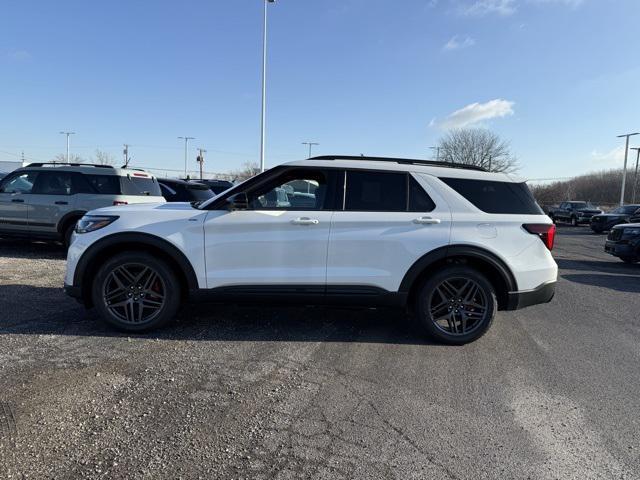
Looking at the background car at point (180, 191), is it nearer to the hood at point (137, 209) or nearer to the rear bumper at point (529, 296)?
the hood at point (137, 209)

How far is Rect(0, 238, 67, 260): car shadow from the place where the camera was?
8.97m

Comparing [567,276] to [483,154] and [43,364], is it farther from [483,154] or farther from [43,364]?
[483,154]

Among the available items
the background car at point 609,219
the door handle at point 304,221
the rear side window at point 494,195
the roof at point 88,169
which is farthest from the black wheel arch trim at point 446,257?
the background car at point 609,219

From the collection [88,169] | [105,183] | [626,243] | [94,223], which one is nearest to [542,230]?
[94,223]

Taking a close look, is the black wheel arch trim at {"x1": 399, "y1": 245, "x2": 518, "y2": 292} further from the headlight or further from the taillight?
the headlight

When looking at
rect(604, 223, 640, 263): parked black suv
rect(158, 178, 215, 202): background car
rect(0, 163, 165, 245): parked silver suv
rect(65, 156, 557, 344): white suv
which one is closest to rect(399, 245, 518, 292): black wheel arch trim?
rect(65, 156, 557, 344): white suv

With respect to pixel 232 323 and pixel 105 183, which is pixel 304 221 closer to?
pixel 232 323

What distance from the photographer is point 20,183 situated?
9102 millimetres

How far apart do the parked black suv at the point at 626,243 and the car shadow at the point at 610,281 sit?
6.13ft

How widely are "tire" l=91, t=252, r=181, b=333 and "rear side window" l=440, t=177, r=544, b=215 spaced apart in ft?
9.96

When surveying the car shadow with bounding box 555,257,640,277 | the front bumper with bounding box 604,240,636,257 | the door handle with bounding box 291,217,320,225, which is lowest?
the car shadow with bounding box 555,257,640,277

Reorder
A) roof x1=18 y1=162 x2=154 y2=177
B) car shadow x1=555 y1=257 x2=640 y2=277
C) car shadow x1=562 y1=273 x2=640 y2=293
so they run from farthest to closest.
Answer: car shadow x1=555 y1=257 x2=640 y2=277
roof x1=18 y1=162 x2=154 y2=177
car shadow x1=562 y1=273 x2=640 y2=293

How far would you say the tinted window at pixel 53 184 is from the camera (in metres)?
8.90

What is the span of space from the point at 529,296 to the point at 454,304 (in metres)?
0.79
